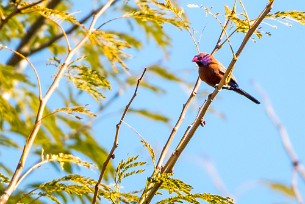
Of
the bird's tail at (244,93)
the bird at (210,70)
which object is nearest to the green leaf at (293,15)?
the bird at (210,70)

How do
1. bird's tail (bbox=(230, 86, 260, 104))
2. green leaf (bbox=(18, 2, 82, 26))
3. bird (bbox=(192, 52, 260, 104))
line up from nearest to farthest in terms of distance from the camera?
green leaf (bbox=(18, 2, 82, 26)) → bird (bbox=(192, 52, 260, 104)) → bird's tail (bbox=(230, 86, 260, 104))

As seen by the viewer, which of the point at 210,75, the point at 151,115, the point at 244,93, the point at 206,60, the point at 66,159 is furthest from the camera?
the point at 151,115

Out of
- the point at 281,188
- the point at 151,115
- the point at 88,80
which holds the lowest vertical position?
the point at 281,188

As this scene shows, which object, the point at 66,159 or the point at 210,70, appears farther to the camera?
the point at 210,70

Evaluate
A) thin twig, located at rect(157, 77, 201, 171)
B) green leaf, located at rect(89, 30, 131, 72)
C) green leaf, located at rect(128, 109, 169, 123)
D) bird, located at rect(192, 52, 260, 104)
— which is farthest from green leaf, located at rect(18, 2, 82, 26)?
green leaf, located at rect(128, 109, 169, 123)

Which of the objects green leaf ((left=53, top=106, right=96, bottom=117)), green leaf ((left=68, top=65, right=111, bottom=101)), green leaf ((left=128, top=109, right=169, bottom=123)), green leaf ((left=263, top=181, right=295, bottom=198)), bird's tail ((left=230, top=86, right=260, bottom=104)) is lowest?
green leaf ((left=263, top=181, right=295, bottom=198))

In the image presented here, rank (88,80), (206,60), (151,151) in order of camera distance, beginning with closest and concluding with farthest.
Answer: (151,151)
(88,80)
(206,60)

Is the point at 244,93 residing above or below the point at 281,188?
above

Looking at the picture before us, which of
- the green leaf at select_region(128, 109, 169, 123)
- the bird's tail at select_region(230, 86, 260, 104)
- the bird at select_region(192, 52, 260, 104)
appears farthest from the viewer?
the green leaf at select_region(128, 109, 169, 123)

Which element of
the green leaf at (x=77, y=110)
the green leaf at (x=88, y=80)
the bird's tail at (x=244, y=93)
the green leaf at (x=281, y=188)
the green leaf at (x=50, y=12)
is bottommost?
the green leaf at (x=281, y=188)

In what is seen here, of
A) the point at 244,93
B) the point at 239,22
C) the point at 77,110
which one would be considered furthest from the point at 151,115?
the point at 239,22

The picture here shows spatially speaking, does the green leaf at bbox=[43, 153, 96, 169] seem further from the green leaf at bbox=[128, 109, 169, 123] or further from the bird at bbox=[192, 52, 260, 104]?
the green leaf at bbox=[128, 109, 169, 123]

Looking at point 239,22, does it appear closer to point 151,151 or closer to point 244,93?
point 151,151

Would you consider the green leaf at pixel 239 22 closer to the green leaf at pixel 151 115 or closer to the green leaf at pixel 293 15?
the green leaf at pixel 293 15
